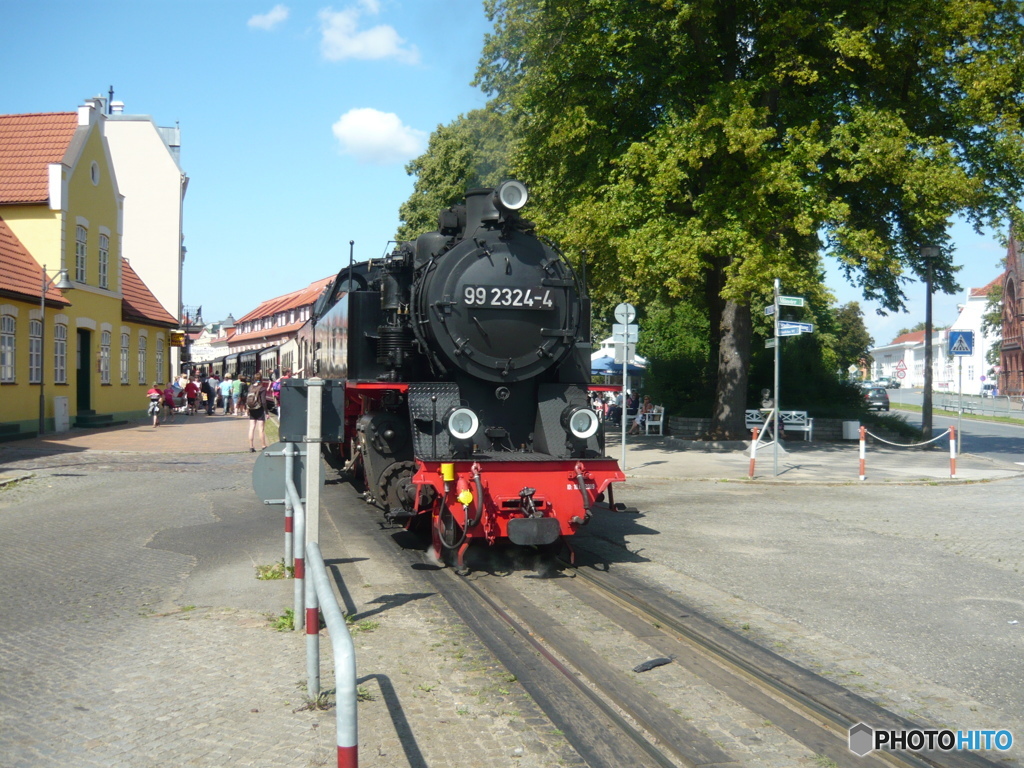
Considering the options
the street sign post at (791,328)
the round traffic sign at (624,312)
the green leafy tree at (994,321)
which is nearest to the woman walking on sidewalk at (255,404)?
the round traffic sign at (624,312)

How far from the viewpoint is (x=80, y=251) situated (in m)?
25.5

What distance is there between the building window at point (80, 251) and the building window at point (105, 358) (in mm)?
2184

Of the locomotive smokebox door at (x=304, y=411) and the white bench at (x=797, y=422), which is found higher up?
the locomotive smokebox door at (x=304, y=411)

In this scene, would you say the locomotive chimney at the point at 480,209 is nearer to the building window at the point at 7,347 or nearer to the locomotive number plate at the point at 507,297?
the locomotive number plate at the point at 507,297

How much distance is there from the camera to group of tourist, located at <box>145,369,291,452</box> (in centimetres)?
2009

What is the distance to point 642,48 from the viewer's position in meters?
18.5

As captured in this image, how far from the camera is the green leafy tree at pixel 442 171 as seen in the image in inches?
1603

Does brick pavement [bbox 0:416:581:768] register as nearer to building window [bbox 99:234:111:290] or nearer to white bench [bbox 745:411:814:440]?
white bench [bbox 745:411:814:440]

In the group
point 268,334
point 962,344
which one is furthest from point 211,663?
point 268,334

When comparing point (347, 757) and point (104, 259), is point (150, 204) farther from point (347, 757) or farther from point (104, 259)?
point (347, 757)

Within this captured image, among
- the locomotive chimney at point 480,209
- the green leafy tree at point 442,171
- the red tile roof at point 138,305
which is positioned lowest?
the locomotive chimney at point 480,209

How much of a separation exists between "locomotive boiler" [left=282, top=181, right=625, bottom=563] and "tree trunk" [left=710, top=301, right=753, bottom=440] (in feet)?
38.0

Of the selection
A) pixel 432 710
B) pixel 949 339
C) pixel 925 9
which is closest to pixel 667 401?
pixel 949 339

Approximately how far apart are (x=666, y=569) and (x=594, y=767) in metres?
4.39
